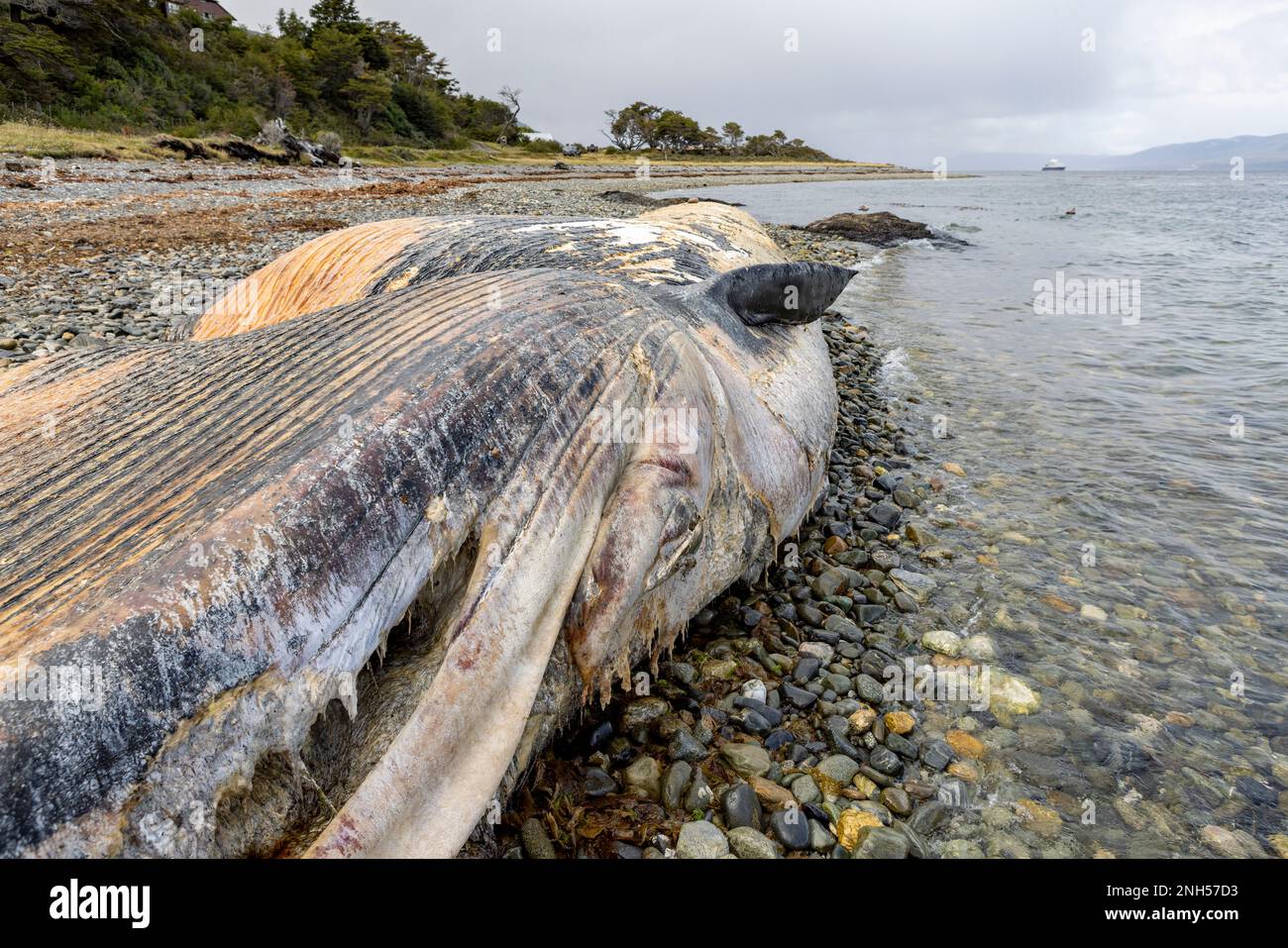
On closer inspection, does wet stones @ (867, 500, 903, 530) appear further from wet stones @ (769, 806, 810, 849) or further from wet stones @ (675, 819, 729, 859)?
wet stones @ (675, 819, 729, 859)

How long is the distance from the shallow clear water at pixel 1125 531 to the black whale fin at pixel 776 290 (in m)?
1.62

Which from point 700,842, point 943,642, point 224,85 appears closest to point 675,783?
point 700,842

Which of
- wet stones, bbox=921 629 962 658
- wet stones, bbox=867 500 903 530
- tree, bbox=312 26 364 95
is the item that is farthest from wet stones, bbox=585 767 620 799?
tree, bbox=312 26 364 95

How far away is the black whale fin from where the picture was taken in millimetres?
3844

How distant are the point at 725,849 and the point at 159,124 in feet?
146

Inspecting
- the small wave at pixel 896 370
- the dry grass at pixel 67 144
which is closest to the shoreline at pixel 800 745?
the small wave at pixel 896 370

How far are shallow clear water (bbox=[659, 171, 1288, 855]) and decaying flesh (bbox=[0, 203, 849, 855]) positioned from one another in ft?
5.70

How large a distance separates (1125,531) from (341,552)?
4.62 meters

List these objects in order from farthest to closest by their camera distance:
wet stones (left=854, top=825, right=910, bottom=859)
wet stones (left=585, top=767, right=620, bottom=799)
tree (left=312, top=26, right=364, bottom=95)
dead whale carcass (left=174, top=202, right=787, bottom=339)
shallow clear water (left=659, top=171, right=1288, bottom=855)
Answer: tree (left=312, top=26, right=364, bottom=95), dead whale carcass (left=174, top=202, right=787, bottom=339), shallow clear water (left=659, top=171, right=1288, bottom=855), wet stones (left=585, top=767, right=620, bottom=799), wet stones (left=854, top=825, right=910, bottom=859)

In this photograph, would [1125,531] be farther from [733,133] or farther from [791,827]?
[733,133]

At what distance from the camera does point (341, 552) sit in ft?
5.47

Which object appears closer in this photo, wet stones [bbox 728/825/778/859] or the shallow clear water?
wet stones [bbox 728/825/778/859]

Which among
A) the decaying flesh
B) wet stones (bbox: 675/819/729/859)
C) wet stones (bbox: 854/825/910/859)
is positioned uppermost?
the decaying flesh

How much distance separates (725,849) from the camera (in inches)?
86.2
